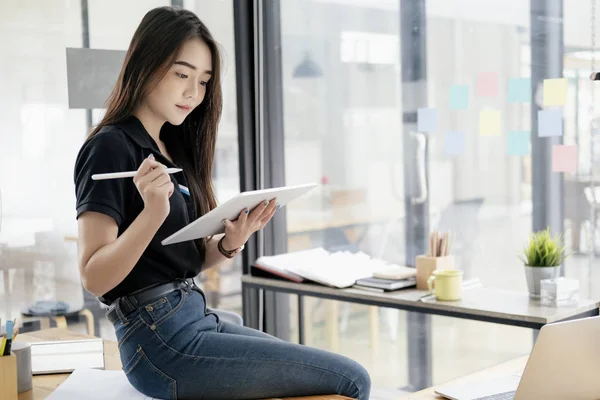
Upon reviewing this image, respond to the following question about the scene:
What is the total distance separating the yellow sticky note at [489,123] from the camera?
305 centimetres

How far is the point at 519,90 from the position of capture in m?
2.96

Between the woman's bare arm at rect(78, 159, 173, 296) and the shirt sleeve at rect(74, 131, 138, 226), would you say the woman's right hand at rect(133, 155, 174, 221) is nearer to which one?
the woman's bare arm at rect(78, 159, 173, 296)

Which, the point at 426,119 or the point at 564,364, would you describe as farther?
the point at 426,119

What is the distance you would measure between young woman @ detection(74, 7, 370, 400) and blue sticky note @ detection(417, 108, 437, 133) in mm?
1379

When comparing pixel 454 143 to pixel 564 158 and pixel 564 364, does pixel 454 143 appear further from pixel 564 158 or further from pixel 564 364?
pixel 564 364

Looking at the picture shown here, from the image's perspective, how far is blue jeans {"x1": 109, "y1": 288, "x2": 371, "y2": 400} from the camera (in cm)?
180

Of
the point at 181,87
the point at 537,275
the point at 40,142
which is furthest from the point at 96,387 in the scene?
the point at 40,142

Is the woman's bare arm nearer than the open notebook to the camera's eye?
Yes

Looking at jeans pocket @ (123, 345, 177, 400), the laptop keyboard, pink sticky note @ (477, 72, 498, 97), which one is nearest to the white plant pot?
pink sticky note @ (477, 72, 498, 97)

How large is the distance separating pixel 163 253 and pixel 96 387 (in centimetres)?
38

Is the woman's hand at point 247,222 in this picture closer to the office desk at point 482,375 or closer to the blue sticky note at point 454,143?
the office desk at point 482,375

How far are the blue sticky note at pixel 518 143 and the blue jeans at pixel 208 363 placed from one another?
144 centimetres

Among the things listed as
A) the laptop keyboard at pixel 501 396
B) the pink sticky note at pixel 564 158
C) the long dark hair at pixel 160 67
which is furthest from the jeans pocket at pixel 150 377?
the pink sticky note at pixel 564 158

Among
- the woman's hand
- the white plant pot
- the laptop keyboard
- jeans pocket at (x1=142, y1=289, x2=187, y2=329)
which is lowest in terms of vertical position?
the laptop keyboard
